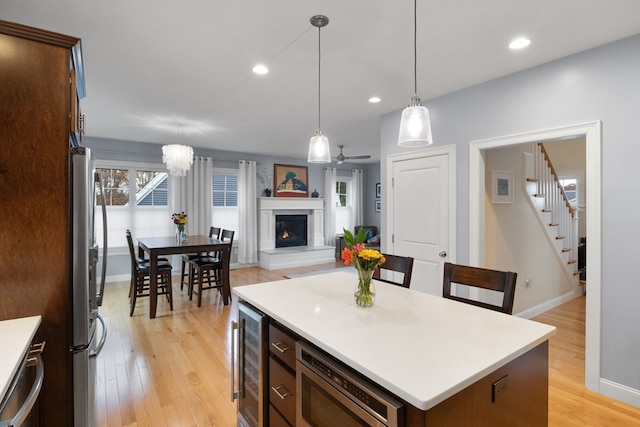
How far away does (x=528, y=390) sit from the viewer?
1312 millimetres

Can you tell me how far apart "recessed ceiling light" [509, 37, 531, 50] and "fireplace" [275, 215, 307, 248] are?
615cm

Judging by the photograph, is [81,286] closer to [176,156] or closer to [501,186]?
[176,156]

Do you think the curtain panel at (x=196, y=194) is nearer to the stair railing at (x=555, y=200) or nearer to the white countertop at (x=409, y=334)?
the white countertop at (x=409, y=334)

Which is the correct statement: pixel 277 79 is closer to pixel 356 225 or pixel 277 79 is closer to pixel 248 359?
pixel 248 359

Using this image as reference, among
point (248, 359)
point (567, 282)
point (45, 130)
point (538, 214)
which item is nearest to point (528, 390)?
point (248, 359)

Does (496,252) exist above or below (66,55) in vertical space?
below

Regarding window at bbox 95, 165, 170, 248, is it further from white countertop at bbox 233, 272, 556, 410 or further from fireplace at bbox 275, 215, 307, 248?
white countertop at bbox 233, 272, 556, 410

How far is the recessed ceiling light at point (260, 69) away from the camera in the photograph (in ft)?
9.43

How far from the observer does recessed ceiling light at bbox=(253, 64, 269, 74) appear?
288 cm

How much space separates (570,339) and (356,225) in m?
6.12

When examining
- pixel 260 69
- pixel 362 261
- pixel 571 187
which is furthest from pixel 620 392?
pixel 571 187

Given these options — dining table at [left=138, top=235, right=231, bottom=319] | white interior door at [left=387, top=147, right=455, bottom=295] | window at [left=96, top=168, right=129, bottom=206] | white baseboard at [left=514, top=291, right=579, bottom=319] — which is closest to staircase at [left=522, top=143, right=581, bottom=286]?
white baseboard at [left=514, top=291, right=579, bottom=319]

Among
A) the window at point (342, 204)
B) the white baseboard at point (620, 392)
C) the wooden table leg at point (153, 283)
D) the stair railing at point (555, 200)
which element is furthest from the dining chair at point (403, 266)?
the window at point (342, 204)

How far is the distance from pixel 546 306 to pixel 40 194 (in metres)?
5.35
